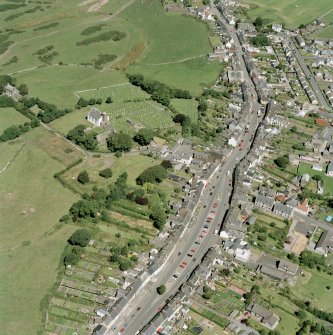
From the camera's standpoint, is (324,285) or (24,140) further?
(24,140)

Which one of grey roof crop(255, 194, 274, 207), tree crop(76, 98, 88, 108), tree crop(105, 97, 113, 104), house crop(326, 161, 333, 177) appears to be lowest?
house crop(326, 161, 333, 177)

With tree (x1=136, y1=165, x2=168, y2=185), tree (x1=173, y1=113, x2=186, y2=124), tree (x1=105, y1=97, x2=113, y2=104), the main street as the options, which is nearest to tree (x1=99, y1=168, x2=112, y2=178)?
tree (x1=136, y1=165, x2=168, y2=185)

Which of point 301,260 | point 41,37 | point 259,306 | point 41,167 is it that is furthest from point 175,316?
point 41,37

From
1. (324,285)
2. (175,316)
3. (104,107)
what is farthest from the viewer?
(104,107)

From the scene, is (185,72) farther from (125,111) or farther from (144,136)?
(144,136)

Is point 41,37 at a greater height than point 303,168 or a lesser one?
greater

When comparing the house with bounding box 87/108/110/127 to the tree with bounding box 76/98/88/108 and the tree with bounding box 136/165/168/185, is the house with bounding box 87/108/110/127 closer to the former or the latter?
the tree with bounding box 76/98/88/108

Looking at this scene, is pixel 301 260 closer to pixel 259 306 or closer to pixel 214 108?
pixel 259 306
